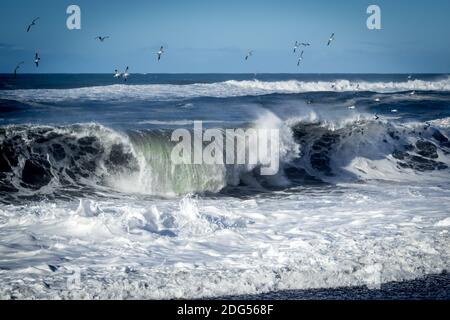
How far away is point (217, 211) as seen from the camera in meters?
8.85

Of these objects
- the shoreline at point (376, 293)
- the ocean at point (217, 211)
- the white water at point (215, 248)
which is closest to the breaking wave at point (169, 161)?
the ocean at point (217, 211)

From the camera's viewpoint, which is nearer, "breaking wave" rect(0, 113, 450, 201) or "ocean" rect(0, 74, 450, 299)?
"ocean" rect(0, 74, 450, 299)

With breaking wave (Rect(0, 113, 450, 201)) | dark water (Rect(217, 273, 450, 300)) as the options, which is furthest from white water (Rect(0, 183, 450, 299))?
breaking wave (Rect(0, 113, 450, 201))

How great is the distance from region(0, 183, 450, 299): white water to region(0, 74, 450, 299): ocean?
0.8 inches

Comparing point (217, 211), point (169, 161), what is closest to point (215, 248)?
point (217, 211)

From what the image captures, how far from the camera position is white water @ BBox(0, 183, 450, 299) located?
5.40 m

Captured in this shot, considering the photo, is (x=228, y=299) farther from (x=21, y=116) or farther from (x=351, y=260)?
(x=21, y=116)

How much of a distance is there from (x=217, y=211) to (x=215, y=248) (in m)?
2.13

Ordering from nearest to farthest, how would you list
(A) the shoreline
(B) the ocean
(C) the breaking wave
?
(A) the shoreline → (B) the ocean → (C) the breaking wave

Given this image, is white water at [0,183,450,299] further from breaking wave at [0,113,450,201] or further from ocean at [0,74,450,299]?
breaking wave at [0,113,450,201]

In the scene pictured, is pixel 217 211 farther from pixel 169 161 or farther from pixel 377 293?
pixel 169 161

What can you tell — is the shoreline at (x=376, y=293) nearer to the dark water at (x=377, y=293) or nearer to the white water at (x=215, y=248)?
the dark water at (x=377, y=293)

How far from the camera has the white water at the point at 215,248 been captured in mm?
5398

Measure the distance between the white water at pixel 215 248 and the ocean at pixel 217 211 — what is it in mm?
21
